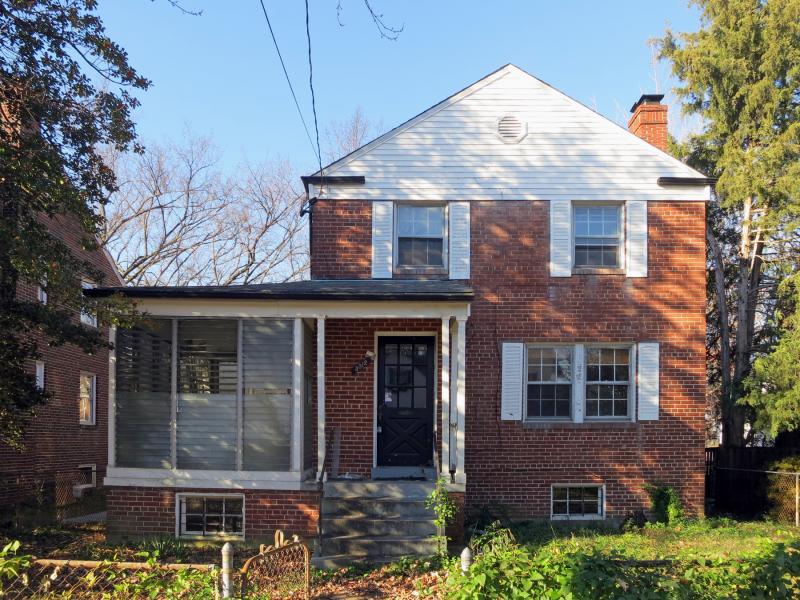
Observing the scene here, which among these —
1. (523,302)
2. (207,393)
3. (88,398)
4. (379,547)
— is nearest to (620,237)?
(523,302)

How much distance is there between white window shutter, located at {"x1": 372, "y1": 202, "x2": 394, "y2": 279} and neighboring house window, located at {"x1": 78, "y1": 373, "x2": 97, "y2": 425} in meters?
9.94

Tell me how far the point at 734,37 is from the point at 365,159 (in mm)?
8881

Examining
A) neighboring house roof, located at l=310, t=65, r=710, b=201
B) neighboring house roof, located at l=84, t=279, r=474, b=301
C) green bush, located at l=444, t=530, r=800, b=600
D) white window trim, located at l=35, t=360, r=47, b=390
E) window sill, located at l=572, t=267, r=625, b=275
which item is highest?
neighboring house roof, located at l=310, t=65, r=710, b=201

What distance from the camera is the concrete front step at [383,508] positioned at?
10133mm

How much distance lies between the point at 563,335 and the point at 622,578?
7.77 metres

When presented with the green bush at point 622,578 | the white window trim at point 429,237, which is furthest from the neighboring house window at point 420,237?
the green bush at point 622,578

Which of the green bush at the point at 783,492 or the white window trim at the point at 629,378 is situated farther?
the green bush at the point at 783,492

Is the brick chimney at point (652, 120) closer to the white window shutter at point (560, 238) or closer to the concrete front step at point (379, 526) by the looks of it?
the white window shutter at point (560, 238)

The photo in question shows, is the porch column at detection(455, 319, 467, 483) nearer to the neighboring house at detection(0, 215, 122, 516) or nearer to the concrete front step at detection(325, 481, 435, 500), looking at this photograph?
the concrete front step at detection(325, 481, 435, 500)

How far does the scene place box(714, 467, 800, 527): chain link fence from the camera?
13.1 m

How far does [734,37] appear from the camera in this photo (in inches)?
626

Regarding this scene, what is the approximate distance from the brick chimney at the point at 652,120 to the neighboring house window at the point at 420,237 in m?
4.42

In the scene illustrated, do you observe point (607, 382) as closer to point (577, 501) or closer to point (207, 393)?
point (577, 501)

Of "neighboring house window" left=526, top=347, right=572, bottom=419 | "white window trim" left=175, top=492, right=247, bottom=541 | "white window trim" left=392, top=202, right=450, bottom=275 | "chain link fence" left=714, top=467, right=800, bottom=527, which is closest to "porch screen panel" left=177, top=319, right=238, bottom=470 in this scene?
"white window trim" left=175, top=492, right=247, bottom=541
